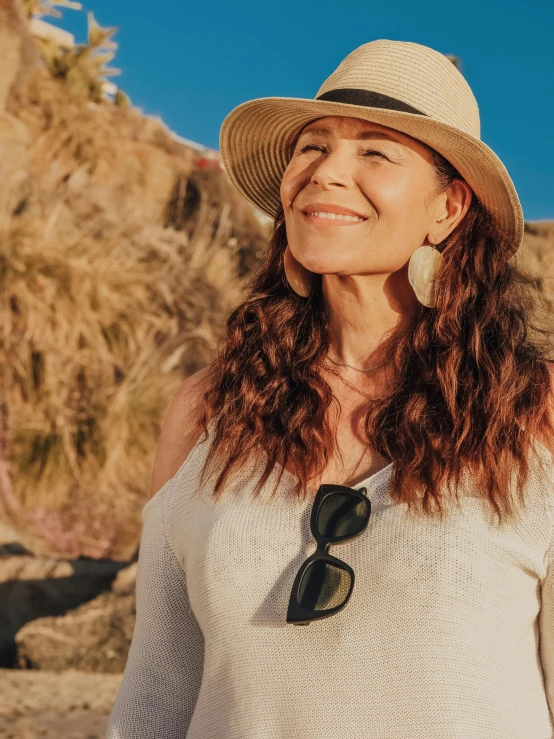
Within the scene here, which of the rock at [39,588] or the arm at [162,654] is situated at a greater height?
the arm at [162,654]

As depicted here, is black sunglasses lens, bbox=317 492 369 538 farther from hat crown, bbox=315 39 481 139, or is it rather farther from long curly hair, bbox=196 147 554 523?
hat crown, bbox=315 39 481 139

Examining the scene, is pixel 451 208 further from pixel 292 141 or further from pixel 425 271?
pixel 292 141

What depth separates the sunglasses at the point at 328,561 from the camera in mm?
2053

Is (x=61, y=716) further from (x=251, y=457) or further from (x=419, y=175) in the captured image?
(x=419, y=175)

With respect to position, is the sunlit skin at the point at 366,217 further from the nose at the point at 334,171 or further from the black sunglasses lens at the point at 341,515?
the black sunglasses lens at the point at 341,515

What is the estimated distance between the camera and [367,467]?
7.62 ft

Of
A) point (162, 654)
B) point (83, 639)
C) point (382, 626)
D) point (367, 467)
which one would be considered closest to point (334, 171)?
point (367, 467)

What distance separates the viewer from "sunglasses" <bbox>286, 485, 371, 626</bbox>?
80.8 inches

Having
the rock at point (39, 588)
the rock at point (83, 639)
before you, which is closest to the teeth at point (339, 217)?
the rock at point (83, 639)

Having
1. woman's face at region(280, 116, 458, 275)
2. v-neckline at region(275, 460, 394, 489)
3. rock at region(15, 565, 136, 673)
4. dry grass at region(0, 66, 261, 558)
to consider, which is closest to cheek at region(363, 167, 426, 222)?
woman's face at region(280, 116, 458, 275)

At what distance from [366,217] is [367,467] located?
596mm

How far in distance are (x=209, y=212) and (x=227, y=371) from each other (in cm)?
1220

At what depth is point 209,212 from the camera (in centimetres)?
1463

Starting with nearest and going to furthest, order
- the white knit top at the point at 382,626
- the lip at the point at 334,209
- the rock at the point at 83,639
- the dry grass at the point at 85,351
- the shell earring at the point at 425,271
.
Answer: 1. the white knit top at the point at 382,626
2. the lip at the point at 334,209
3. the shell earring at the point at 425,271
4. the rock at the point at 83,639
5. the dry grass at the point at 85,351
